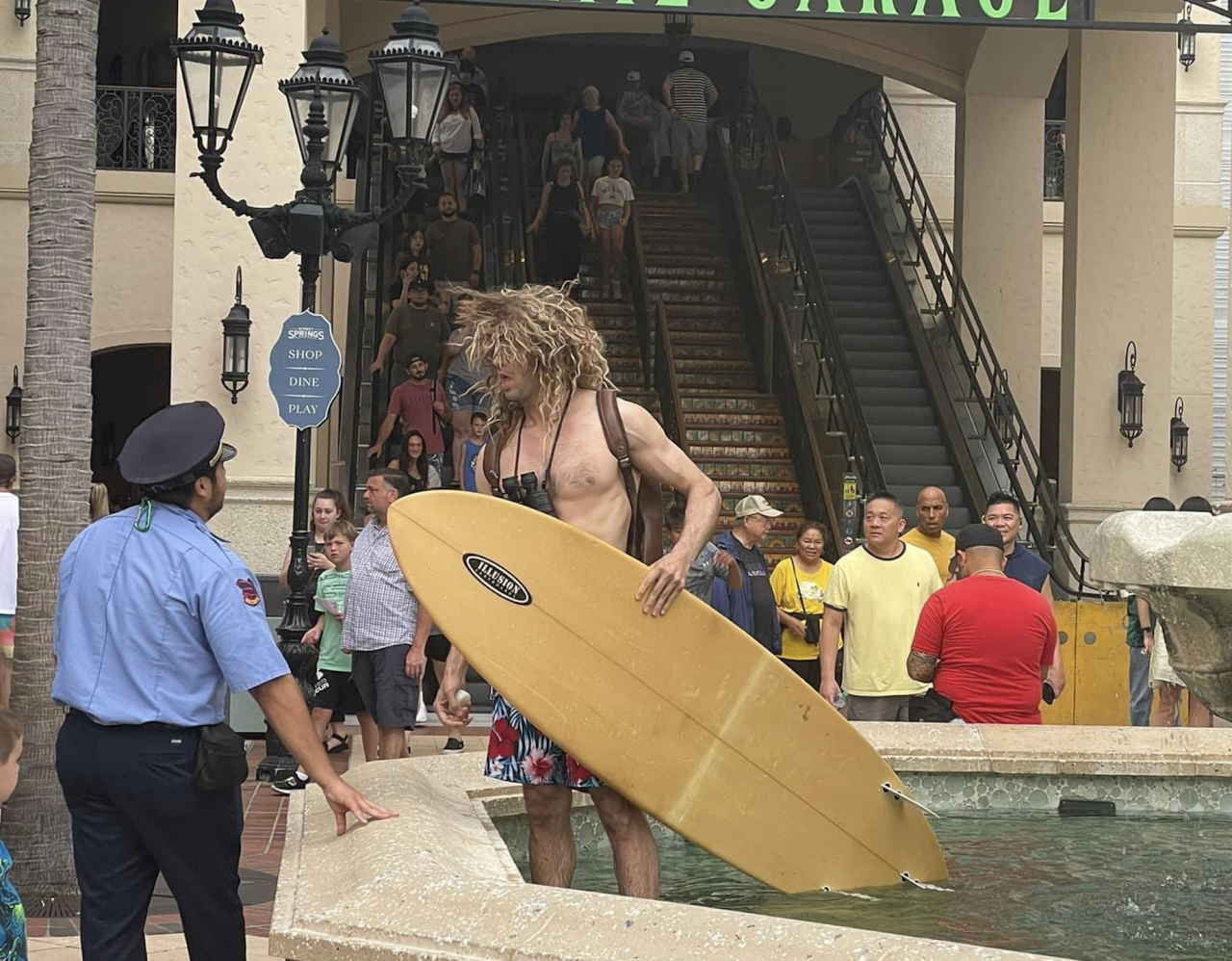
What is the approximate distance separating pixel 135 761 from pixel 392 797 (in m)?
0.96

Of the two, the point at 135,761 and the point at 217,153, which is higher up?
the point at 217,153

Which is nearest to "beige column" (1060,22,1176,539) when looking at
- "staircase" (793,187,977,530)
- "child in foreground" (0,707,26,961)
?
"staircase" (793,187,977,530)

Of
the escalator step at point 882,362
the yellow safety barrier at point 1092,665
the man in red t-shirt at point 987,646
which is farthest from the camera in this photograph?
the escalator step at point 882,362

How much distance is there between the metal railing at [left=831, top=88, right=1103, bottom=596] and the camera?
55.2 feet

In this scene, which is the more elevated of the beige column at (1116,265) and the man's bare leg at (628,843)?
the beige column at (1116,265)

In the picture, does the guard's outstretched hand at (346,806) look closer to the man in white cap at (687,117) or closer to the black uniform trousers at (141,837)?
the black uniform trousers at (141,837)

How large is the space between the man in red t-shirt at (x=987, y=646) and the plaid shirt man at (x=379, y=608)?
2.59 m

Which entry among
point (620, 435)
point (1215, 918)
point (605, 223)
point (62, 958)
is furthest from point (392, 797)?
point (605, 223)

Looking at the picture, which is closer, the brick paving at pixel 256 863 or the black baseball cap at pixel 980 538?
the brick paving at pixel 256 863

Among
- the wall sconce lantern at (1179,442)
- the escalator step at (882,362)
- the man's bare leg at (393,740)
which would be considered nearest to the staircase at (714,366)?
the escalator step at (882,362)

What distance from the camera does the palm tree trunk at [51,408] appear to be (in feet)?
22.8

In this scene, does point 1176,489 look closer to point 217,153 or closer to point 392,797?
point 217,153

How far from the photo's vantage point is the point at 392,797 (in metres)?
4.94

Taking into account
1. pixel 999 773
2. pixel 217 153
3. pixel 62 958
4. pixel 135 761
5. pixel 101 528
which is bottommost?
pixel 62 958
